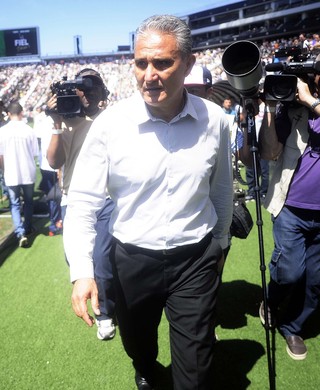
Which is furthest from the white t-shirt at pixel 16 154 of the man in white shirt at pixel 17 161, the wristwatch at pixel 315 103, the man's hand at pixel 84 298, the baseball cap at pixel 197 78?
the wristwatch at pixel 315 103

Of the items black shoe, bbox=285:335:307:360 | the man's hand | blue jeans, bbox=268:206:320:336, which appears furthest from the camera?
black shoe, bbox=285:335:307:360

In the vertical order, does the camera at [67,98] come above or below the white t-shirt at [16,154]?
above

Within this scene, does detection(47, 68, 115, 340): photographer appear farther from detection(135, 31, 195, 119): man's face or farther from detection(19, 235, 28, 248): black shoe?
detection(19, 235, 28, 248): black shoe

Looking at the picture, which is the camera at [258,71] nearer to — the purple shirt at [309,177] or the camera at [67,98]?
the purple shirt at [309,177]

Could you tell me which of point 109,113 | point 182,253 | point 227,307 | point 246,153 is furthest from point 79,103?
point 227,307

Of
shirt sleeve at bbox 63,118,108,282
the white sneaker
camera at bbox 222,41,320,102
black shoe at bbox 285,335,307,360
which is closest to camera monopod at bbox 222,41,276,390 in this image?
camera at bbox 222,41,320,102

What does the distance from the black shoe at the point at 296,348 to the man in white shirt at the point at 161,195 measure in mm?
1168

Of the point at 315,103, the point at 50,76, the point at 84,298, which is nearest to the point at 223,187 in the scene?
the point at 315,103

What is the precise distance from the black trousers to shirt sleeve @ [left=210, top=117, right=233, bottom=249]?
162mm

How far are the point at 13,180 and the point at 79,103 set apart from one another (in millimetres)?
3010

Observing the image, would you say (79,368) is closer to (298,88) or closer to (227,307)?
(227,307)

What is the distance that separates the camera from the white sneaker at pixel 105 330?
3040 mm

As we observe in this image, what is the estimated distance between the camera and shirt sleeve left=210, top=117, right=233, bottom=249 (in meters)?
2.02

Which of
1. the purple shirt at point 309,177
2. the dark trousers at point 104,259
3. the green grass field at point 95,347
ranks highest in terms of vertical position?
the purple shirt at point 309,177
